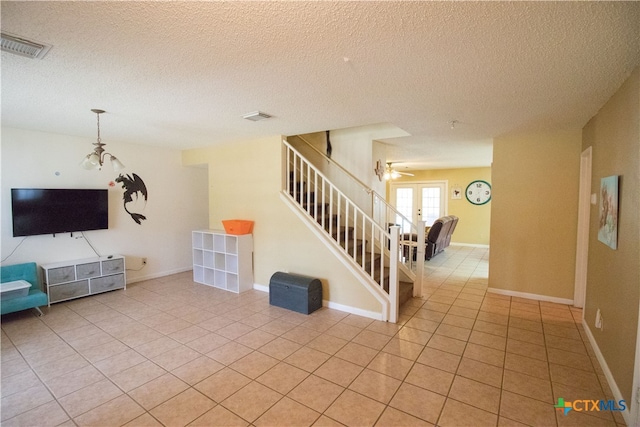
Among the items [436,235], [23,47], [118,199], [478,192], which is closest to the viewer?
[23,47]

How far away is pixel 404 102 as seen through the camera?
2846 millimetres

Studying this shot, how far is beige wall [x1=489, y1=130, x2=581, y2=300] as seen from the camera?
13.2 feet

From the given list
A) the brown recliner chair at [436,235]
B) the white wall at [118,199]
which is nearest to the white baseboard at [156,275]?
the white wall at [118,199]

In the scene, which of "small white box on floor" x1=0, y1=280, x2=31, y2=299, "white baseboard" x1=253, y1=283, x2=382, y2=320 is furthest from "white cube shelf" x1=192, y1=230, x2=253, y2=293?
"small white box on floor" x1=0, y1=280, x2=31, y2=299

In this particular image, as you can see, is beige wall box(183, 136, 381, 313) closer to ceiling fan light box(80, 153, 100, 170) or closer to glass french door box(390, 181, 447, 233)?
ceiling fan light box(80, 153, 100, 170)

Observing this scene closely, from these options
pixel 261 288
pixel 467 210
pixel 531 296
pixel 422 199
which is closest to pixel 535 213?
pixel 531 296

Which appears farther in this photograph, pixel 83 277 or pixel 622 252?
pixel 83 277

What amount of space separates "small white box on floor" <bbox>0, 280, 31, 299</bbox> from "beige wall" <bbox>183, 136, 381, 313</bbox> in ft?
8.65

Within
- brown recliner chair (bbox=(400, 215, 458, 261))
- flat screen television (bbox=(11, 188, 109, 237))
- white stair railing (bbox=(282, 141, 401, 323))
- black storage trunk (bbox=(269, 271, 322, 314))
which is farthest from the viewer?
brown recliner chair (bbox=(400, 215, 458, 261))

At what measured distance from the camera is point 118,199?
16.4 feet

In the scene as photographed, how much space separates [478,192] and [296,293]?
7.43 metres

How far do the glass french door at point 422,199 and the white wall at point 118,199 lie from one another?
6654mm

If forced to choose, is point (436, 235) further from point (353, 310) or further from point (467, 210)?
point (353, 310)

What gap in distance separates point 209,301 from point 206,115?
2646 mm
